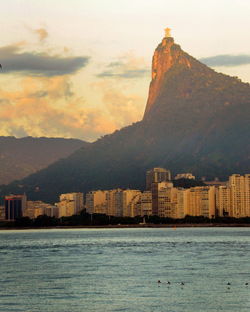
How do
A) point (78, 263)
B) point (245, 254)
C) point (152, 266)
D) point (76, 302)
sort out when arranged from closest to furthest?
point (76, 302) < point (152, 266) < point (78, 263) < point (245, 254)

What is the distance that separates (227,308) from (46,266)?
4206cm

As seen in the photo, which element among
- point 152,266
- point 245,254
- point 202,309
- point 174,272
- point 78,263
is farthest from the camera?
point 245,254

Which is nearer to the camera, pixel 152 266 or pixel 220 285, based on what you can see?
pixel 220 285

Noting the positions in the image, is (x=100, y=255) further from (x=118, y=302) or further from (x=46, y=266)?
(x=118, y=302)

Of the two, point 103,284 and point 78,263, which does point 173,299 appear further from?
point 78,263

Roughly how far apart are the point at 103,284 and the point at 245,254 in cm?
4635

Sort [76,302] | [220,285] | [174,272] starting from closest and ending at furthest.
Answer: [76,302]
[220,285]
[174,272]

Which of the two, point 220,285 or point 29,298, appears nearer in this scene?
point 29,298

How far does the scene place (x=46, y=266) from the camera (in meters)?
97.3

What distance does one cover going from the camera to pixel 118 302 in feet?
202

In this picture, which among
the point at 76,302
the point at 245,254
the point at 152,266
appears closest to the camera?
the point at 76,302

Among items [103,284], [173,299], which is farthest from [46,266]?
[173,299]

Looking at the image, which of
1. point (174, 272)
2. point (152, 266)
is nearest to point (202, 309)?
point (174, 272)

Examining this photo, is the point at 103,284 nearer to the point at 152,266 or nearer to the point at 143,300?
the point at 143,300
